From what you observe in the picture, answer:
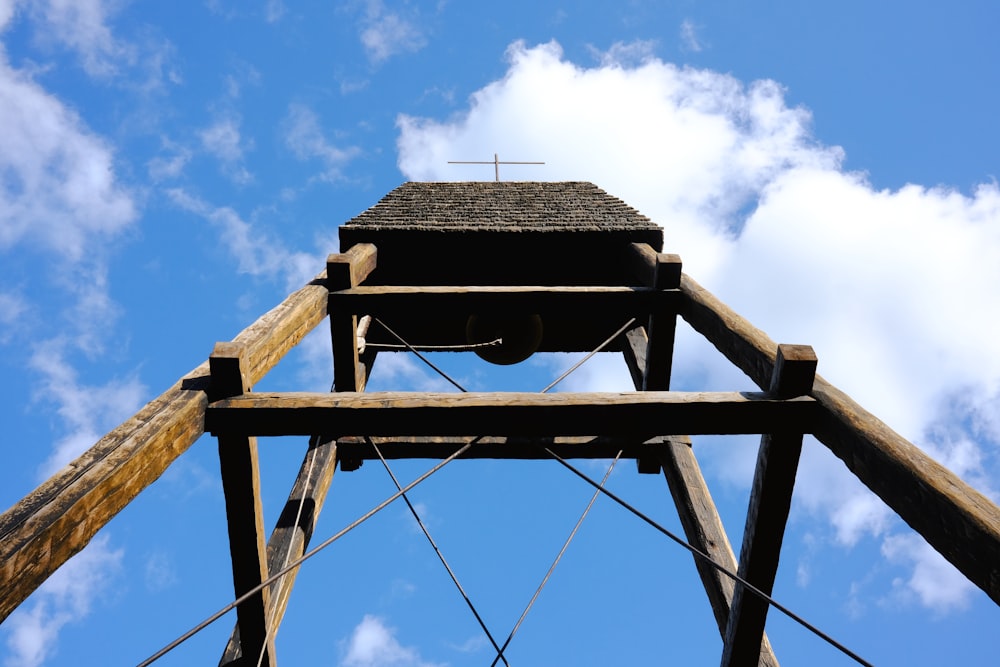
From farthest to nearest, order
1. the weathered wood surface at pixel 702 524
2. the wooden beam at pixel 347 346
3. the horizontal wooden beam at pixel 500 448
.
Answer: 1. the wooden beam at pixel 347 346
2. the horizontal wooden beam at pixel 500 448
3. the weathered wood surface at pixel 702 524

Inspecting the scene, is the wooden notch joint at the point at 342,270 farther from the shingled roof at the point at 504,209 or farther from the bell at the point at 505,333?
the bell at the point at 505,333

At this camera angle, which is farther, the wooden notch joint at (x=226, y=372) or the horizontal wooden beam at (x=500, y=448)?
the horizontal wooden beam at (x=500, y=448)

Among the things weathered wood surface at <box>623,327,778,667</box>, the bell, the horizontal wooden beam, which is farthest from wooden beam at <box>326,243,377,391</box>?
weathered wood surface at <box>623,327,778,667</box>

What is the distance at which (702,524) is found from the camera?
3.51 meters

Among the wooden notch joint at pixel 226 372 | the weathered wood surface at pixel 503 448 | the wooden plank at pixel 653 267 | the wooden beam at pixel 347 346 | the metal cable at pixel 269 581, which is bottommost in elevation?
the metal cable at pixel 269 581

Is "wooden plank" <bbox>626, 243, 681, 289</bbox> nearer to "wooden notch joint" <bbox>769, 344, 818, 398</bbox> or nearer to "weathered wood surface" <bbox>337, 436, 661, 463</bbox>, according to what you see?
"weathered wood surface" <bbox>337, 436, 661, 463</bbox>

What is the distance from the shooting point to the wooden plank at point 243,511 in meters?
2.52

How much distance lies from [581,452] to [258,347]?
221 centimetres

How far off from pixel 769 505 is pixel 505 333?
2.57m

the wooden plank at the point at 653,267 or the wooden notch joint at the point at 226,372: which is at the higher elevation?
the wooden plank at the point at 653,267

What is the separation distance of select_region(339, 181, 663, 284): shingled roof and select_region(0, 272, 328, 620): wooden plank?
2195mm

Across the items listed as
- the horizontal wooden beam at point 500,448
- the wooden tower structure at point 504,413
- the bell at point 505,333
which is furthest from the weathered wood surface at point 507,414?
the bell at point 505,333

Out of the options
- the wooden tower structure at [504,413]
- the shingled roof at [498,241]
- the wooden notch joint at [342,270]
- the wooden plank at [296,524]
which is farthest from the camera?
the shingled roof at [498,241]

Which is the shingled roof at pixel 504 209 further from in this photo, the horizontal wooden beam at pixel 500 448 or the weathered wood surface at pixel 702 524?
the weathered wood surface at pixel 702 524
